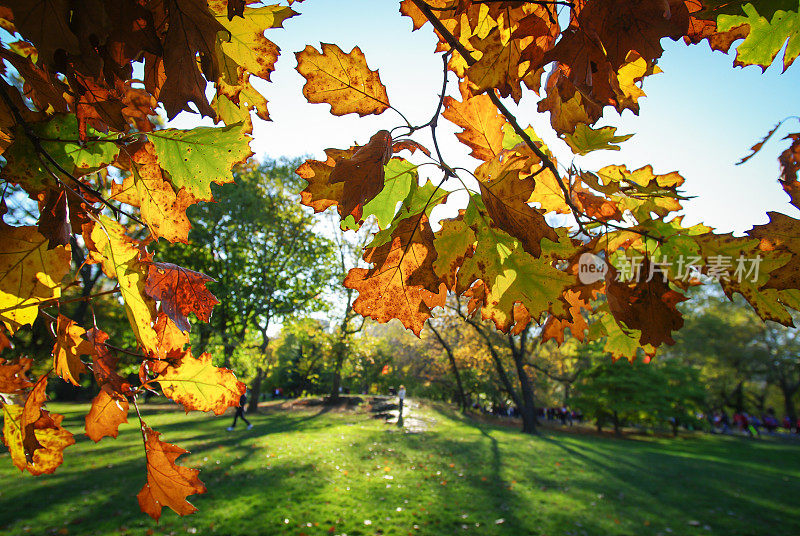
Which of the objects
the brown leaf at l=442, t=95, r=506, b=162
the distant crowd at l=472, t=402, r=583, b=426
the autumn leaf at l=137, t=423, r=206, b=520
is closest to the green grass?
the autumn leaf at l=137, t=423, r=206, b=520

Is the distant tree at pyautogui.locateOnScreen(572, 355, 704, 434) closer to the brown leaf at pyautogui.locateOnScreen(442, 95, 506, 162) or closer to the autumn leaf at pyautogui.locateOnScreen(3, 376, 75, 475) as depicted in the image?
the brown leaf at pyautogui.locateOnScreen(442, 95, 506, 162)

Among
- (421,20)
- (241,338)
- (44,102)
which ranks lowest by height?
(241,338)

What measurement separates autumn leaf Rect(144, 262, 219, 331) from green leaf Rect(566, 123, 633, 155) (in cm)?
99

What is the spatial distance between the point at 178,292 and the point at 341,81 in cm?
66

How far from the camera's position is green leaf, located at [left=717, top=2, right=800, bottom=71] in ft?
3.33

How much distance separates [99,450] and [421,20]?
13.2 meters

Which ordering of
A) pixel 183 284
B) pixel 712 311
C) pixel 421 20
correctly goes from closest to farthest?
1. pixel 183 284
2. pixel 421 20
3. pixel 712 311

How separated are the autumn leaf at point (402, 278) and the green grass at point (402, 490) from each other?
612 centimetres

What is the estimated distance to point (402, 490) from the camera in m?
7.80

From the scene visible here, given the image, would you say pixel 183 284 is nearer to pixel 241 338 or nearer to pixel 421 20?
pixel 421 20

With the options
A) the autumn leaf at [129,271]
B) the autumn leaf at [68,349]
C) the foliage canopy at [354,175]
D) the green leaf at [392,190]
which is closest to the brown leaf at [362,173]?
the foliage canopy at [354,175]

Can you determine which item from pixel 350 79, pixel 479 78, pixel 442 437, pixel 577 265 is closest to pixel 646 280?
pixel 577 265

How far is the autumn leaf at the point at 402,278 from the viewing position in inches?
35.4

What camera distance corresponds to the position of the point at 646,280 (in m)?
1.12
